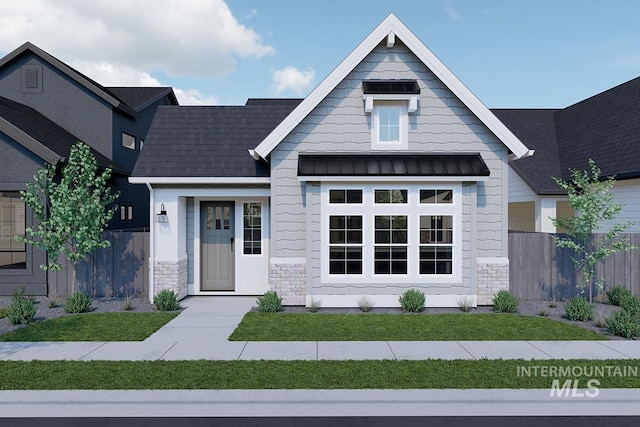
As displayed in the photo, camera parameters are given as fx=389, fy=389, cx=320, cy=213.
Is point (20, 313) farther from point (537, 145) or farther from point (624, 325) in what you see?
point (537, 145)

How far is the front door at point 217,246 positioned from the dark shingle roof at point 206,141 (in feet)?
4.62

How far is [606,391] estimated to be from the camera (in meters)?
5.52

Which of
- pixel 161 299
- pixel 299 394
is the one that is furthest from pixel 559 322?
pixel 161 299

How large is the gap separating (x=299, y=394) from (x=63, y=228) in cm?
887

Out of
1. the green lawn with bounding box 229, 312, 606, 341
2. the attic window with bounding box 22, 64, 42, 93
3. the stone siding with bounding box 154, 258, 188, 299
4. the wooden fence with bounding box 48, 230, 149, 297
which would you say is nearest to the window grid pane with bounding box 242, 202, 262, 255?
the stone siding with bounding box 154, 258, 188, 299

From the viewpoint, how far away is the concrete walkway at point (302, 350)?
22.5ft

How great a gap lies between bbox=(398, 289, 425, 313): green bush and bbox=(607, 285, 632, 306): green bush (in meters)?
5.66

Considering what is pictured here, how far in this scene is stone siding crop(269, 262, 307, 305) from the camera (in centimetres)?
1066

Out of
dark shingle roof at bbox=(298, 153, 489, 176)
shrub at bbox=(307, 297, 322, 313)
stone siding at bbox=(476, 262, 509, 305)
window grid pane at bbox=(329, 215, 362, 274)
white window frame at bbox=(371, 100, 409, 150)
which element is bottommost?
shrub at bbox=(307, 297, 322, 313)

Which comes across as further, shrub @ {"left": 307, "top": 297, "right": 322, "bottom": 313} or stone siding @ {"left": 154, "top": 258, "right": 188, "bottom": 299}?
stone siding @ {"left": 154, "top": 258, "right": 188, "bottom": 299}

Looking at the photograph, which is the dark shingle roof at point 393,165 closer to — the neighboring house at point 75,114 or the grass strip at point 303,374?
the grass strip at point 303,374

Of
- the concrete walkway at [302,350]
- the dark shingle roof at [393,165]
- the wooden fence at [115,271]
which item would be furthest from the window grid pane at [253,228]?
the concrete walkway at [302,350]

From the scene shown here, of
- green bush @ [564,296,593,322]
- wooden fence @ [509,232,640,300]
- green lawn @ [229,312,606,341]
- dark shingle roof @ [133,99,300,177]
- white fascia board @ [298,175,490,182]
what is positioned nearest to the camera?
green lawn @ [229,312,606,341]

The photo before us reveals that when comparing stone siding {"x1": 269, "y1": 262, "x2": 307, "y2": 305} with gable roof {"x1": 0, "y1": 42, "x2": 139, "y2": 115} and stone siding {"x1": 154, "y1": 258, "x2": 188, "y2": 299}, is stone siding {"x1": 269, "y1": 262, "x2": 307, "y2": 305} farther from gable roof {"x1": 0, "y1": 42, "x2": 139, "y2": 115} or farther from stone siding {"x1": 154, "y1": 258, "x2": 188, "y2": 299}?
gable roof {"x1": 0, "y1": 42, "x2": 139, "y2": 115}
